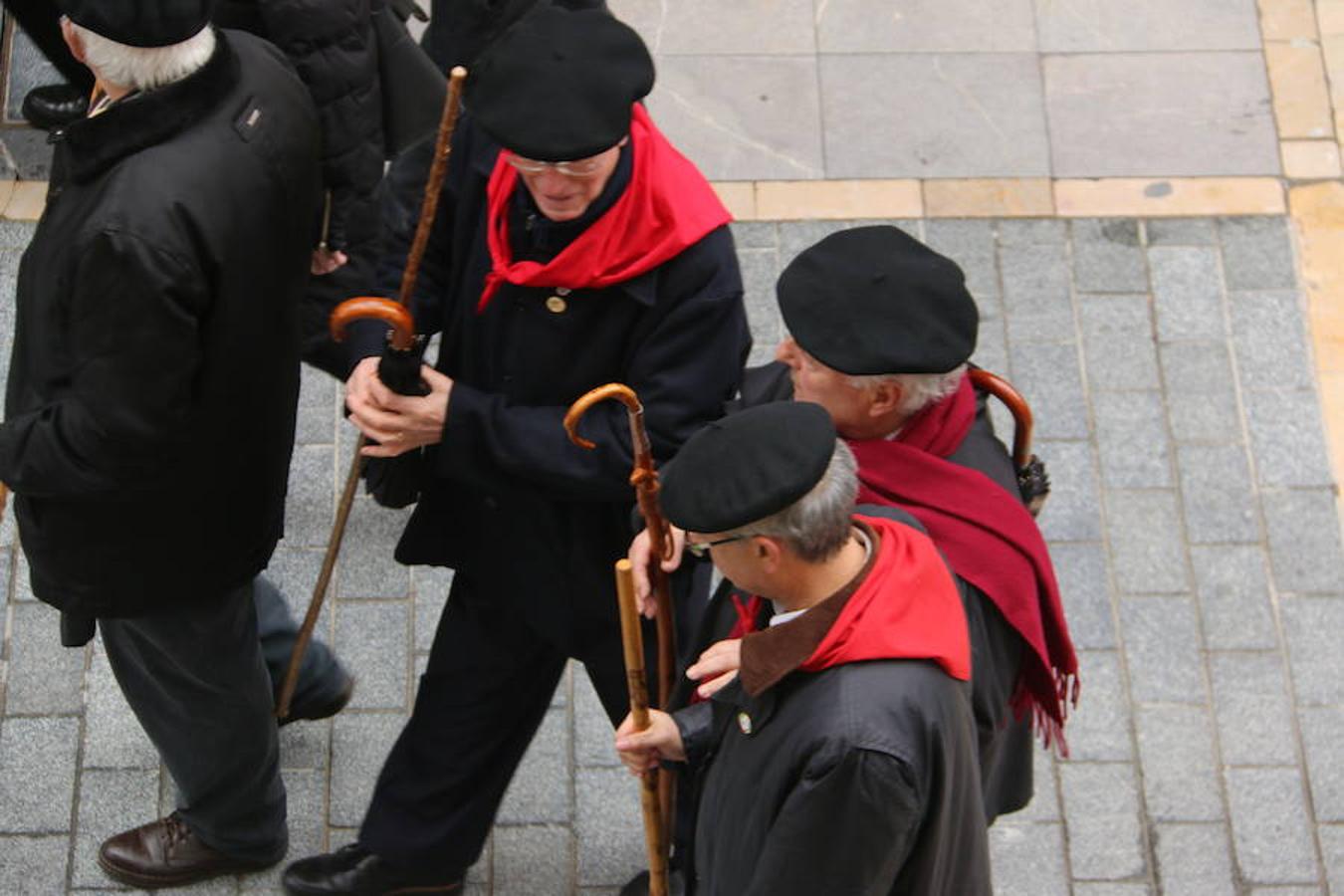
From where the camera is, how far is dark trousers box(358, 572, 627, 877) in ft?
14.0

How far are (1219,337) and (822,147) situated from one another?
4.82 ft

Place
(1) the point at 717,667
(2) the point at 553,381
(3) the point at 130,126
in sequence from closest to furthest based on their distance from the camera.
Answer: (1) the point at 717,667 < (3) the point at 130,126 < (2) the point at 553,381

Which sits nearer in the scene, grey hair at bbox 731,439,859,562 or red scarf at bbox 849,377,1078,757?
grey hair at bbox 731,439,859,562

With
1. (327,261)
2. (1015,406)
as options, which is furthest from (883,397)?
(327,261)

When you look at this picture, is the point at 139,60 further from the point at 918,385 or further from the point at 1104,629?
the point at 1104,629

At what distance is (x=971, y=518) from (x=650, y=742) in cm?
73

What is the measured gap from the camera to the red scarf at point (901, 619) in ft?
9.78

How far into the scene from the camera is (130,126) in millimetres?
3406

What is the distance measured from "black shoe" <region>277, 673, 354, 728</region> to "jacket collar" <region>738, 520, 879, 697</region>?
80.0 inches

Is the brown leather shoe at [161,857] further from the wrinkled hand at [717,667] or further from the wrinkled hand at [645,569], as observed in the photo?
the wrinkled hand at [717,667]

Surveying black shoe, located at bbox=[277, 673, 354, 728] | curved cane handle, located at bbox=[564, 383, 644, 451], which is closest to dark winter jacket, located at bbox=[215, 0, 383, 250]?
black shoe, located at bbox=[277, 673, 354, 728]

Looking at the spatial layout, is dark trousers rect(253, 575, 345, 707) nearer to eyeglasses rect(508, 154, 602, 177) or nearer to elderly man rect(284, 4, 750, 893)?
elderly man rect(284, 4, 750, 893)

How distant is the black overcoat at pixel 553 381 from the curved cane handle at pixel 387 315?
186 millimetres

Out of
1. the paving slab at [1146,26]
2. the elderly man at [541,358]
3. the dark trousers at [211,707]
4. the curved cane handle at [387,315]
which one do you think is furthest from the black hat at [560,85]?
the paving slab at [1146,26]
